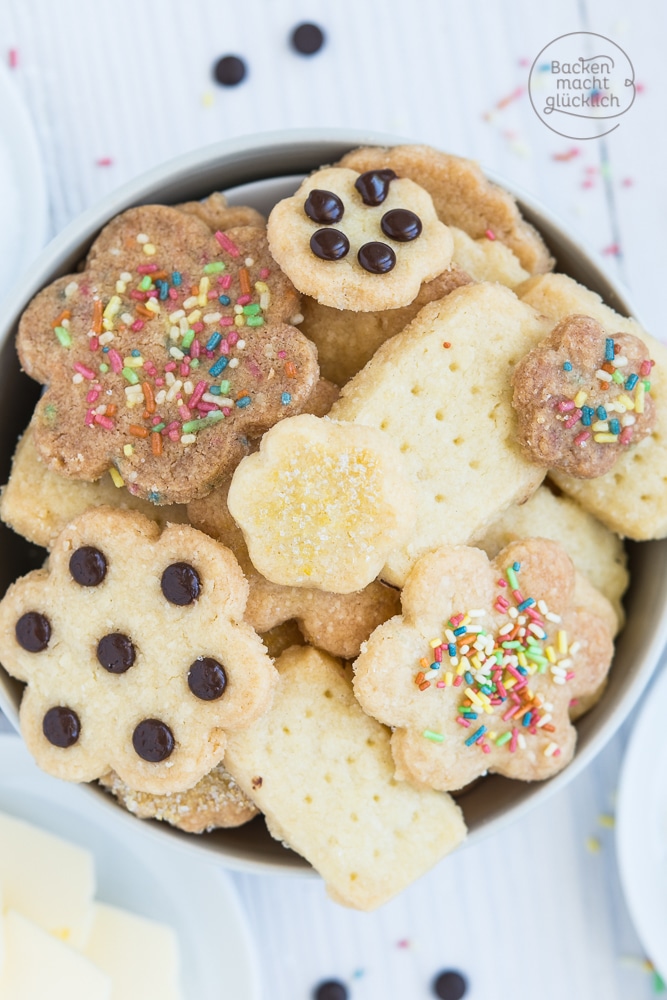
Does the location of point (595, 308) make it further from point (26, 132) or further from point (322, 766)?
point (26, 132)

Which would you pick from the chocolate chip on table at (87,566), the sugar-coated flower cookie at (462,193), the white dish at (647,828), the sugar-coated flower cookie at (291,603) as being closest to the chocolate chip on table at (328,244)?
the sugar-coated flower cookie at (462,193)

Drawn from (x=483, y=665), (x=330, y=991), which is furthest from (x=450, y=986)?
(x=483, y=665)

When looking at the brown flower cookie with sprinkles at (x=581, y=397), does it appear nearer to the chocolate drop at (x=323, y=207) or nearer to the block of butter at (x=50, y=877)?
the chocolate drop at (x=323, y=207)

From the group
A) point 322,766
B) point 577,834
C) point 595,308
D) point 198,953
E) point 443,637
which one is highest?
point 595,308

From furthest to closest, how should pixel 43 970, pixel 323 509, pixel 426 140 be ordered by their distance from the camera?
pixel 426 140, pixel 43 970, pixel 323 509

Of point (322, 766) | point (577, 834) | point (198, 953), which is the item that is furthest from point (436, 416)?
point (198, 953)

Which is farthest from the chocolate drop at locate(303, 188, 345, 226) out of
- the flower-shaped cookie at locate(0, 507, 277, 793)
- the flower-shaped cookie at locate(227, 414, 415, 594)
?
the flower-shaped cookie at locate(0, 507, 277, 793)

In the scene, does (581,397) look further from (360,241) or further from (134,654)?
(134,654)
